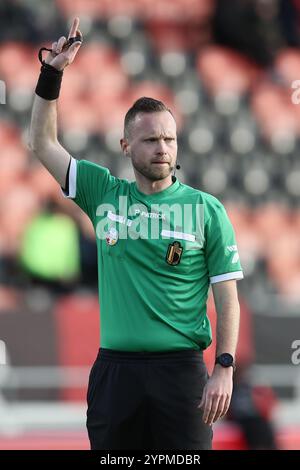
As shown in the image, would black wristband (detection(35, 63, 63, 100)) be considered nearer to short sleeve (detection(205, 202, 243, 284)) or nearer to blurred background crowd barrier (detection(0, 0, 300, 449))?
short sleeve (detection(205, 202, 243, 284))

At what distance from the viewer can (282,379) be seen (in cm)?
944

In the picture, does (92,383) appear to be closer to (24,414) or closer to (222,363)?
(222,363)

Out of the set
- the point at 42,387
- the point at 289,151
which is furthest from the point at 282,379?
the point at 289,151

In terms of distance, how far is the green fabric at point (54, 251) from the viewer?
9.89 metres

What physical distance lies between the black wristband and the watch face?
1.21 meters

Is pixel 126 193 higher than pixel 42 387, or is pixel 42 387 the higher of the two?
pixel 126 193

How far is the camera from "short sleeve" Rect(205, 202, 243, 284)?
14.8 ft

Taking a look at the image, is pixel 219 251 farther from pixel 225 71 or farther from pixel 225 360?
pixel 225 71

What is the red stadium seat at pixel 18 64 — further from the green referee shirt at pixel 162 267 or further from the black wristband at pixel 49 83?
the green referee shirt at pixel 162 267

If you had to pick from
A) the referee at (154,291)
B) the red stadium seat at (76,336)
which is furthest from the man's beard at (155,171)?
the red stadium seat at (76,336)

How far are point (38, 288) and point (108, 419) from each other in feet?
18.4

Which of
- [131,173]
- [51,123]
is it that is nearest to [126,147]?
[51,123]

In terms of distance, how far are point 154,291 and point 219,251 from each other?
0.30 m

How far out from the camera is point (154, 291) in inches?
177
